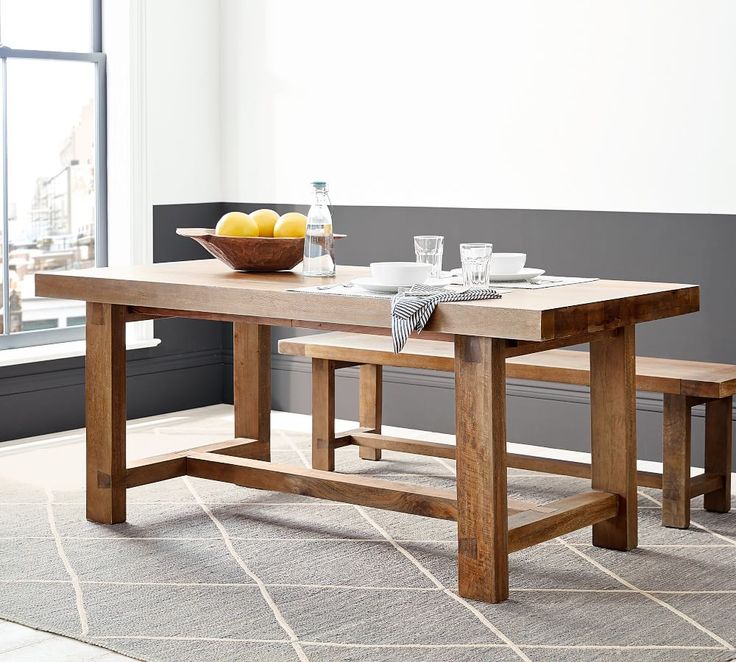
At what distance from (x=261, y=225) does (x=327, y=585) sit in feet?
3.58

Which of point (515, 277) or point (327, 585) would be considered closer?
point (327, 585)

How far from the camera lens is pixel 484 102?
505cm

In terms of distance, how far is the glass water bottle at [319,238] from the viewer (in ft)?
11.3

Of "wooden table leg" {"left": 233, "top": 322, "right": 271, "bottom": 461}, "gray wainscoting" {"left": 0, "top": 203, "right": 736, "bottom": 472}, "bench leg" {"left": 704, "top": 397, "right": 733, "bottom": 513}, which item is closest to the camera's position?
"bench leg" {"left": 704, "top": 397, "right": 733, "bottom": 513}

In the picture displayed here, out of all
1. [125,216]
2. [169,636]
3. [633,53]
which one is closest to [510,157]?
[633,53]

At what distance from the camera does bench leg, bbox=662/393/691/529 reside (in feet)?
12.2

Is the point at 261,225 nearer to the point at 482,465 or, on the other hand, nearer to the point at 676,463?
the point at 482,465

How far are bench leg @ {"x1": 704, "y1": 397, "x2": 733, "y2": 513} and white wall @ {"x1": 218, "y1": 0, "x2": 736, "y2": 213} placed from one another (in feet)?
3.09

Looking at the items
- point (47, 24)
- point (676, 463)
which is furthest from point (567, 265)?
point (47, 24)

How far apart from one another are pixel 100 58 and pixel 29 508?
2375 mm

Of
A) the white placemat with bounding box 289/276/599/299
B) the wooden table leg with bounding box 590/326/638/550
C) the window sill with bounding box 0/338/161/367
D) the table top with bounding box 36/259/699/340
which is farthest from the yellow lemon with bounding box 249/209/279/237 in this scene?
the window sill with bounding box 0/338/161/367

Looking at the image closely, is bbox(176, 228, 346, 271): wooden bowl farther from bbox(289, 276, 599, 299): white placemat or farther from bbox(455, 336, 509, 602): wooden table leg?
bbox(455, 336, 509, 602): wooden table leg

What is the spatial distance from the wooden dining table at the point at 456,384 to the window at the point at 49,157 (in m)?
1.45

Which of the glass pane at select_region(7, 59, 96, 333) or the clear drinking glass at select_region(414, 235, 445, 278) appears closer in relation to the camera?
the clear drinking glass at select_region(414, 235, 445, 278)
